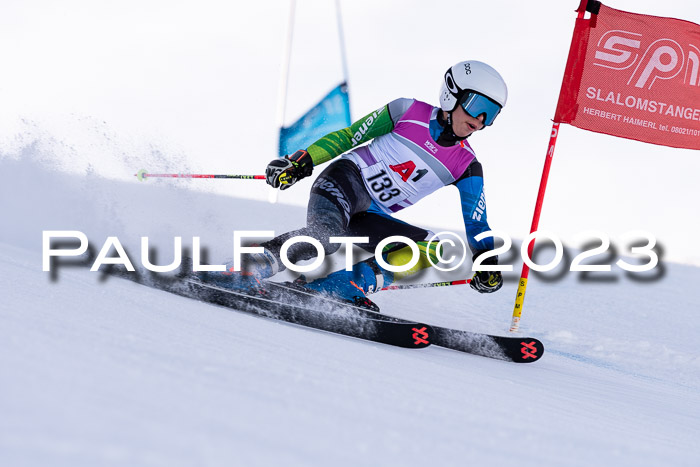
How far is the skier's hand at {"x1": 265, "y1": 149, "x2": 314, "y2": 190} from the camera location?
3869 mm

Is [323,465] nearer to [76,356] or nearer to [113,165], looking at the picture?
[76,356]

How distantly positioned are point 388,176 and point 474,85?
2.61 ft

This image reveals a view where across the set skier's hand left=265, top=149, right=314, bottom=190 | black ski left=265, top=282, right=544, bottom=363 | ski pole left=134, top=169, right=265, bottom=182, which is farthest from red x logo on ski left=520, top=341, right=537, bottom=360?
ski pole left=134, top=169, right=265, bottom=182

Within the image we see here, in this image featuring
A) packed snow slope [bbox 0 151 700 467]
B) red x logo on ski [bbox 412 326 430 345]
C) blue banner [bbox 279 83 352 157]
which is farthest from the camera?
blue banner [bbox 279 83 352 157]

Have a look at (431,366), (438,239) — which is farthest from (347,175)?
(431,366)

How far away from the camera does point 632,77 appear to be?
5.75m

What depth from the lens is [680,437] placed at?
206 centimetres

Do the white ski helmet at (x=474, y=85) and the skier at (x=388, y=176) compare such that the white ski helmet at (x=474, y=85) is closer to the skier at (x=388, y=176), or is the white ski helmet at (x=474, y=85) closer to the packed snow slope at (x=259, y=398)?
the skier at (x=388, y=176)

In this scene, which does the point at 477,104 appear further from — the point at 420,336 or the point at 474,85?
the point at 420,336

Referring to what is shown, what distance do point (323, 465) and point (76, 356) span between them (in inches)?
24.8

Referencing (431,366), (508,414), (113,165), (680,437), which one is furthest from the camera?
(113,165)

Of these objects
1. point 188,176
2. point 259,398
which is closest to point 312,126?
point 188,176

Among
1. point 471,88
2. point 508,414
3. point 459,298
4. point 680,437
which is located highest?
point 471,88

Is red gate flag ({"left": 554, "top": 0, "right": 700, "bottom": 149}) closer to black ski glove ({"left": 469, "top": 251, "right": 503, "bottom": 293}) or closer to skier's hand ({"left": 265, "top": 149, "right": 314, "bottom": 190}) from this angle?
black ski glove ({"left": 469, "top": 251, "right": 503, "bottom": 293})
